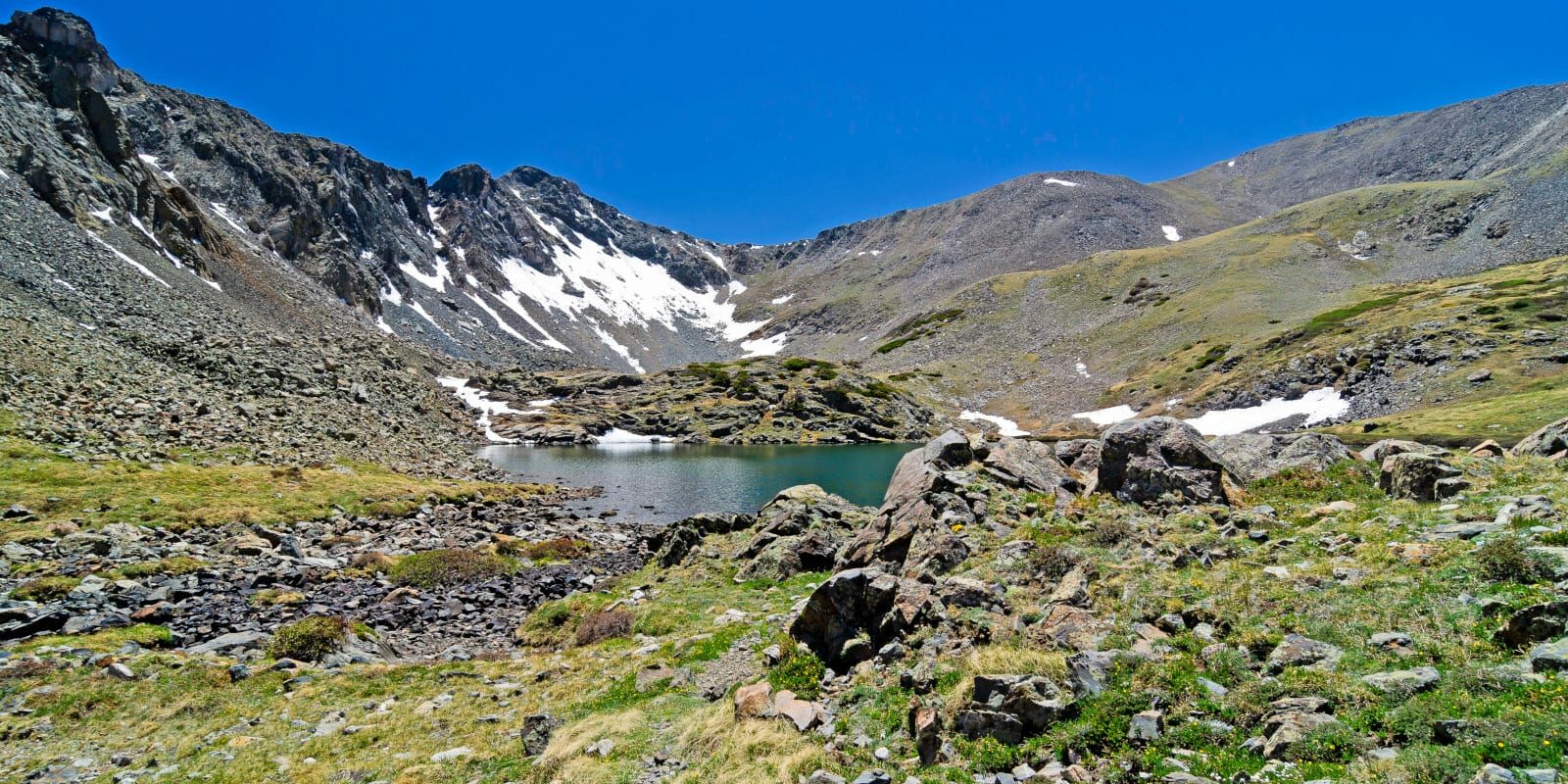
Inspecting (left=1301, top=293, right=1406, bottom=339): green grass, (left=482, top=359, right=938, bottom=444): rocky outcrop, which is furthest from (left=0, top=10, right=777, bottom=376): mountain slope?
(left=1301, top=293, right=1406, bottom=339): green grass

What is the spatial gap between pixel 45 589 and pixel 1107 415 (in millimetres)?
119772

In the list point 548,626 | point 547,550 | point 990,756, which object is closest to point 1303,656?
point 990,756

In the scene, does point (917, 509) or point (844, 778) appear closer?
point (844, 778)

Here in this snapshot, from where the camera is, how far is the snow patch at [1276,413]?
8238 centimetres

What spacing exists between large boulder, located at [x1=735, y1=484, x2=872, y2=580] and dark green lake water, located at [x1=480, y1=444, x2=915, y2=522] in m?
20.5

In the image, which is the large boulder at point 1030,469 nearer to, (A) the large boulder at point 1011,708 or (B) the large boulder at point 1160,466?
(B) the large boulder at point 1160,466

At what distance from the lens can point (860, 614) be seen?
1337 centimetres

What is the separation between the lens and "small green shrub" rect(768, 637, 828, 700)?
12.2 meters

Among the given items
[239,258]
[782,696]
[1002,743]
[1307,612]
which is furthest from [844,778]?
[239,258]

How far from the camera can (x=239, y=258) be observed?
4183 inches

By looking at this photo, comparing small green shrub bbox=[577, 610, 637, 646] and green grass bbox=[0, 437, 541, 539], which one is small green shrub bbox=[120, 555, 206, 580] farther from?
small green shrub bbox=[577, 610, 637, 646]

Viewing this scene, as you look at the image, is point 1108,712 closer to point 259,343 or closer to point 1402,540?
point 1402,540

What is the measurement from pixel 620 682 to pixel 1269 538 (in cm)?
1417

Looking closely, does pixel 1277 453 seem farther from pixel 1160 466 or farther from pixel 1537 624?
pixel 1537 624
